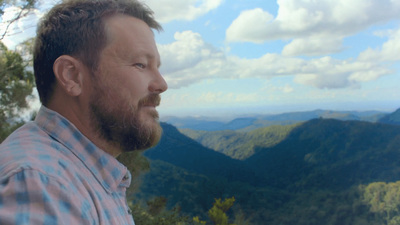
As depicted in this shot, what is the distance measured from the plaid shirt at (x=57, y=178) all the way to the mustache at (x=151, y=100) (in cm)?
19

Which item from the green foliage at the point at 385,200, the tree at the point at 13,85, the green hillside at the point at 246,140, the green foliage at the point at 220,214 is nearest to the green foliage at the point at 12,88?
the tree at the point at 13,85

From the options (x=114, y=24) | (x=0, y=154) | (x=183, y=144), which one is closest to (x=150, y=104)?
(x=114, y=24)

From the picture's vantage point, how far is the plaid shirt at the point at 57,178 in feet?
1.58

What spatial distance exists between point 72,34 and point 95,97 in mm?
213

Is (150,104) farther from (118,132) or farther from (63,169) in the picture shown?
(63,169)

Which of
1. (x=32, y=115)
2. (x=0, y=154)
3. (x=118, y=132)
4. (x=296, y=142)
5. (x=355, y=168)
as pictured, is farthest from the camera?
(x=296, y=142)

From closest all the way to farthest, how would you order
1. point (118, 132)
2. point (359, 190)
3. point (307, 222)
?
1. point (118, 132)
2. point (307, 222)
3. point (359, 190)

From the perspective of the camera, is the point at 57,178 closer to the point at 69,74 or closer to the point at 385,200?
the point at 69,74

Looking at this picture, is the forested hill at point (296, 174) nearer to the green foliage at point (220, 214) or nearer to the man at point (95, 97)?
the green foliage at point (220, 214)

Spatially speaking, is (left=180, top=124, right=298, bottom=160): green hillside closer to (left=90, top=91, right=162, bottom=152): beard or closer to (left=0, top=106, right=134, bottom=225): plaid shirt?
(left=90, top=91, right=162, bottom=152): beard

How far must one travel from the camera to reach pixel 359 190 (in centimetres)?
4250

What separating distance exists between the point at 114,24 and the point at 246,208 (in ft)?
122

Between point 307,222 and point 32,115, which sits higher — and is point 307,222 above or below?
below

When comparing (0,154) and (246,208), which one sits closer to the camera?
(0,154)
